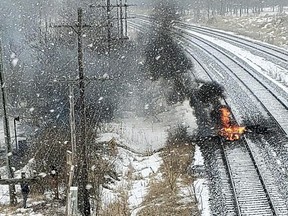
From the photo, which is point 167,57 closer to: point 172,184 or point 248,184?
point 172,184

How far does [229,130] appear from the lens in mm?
23625

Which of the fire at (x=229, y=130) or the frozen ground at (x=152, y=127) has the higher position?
the fire at (x=229, y=130)

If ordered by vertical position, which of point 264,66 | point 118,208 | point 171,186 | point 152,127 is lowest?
point 152,127

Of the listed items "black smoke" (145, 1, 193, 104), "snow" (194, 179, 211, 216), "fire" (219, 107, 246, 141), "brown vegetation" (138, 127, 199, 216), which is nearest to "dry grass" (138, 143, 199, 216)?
"brown vegetation" (138, 127, 199, 216)

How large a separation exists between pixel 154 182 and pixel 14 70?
26.9 meters

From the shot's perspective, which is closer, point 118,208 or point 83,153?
point 118,208

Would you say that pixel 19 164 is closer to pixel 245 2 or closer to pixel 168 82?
pixel 168 82

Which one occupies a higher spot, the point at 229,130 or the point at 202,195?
the point at 229,130

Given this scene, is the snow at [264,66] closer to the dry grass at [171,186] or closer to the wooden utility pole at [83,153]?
the dry grass at [171,186]

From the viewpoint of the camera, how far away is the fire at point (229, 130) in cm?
2262

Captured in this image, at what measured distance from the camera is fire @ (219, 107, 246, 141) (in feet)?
74.2

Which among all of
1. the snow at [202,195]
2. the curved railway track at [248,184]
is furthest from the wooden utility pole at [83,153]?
the curved railway track at [248,184]

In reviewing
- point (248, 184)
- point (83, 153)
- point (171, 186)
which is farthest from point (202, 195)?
point (83, 153)

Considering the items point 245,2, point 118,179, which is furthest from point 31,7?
point 118,179
